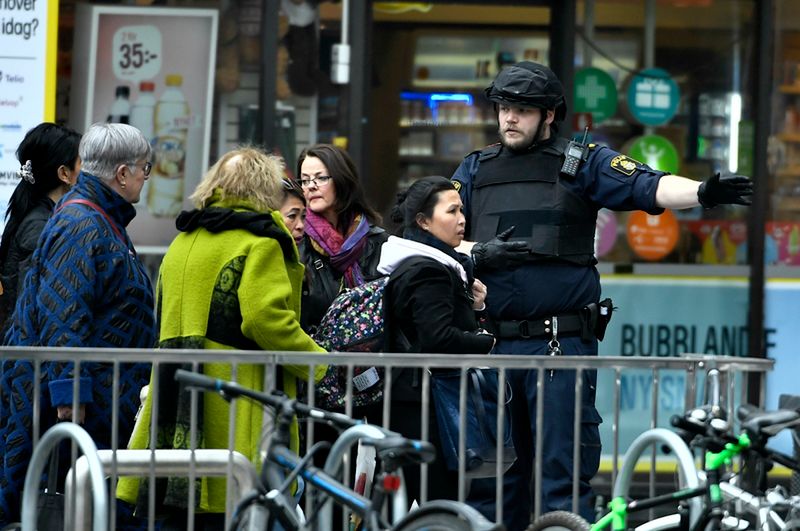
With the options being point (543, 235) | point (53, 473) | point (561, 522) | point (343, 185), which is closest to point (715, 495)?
point (561, 522)

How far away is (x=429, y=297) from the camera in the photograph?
583 cm

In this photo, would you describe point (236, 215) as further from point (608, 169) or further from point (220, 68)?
point (220, 68)

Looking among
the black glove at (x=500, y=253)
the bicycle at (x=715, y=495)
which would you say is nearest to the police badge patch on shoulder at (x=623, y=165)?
the black glove at (x=500, y=253)

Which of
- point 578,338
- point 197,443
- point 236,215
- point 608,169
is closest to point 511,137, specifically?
point 608,169

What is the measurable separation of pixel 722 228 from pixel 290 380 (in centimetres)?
490

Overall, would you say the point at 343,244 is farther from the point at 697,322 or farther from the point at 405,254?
the point at 697,322

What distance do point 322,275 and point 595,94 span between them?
380 centimetres

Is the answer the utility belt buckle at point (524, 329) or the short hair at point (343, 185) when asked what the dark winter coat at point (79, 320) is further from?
the utility belt buckle at point (524, 329)

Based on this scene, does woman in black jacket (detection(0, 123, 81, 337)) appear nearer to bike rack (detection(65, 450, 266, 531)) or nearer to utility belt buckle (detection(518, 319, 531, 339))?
bike rack (detection(65, 450, 266, 531))

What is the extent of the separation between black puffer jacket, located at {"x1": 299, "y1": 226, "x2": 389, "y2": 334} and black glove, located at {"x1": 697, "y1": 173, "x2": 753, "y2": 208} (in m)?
1.39

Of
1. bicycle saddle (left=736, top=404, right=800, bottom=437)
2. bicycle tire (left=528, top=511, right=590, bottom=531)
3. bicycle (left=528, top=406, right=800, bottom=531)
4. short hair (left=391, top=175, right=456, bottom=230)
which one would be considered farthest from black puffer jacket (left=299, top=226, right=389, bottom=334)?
bicycle saddle (left=736, top=404, right=800, bottom=437)

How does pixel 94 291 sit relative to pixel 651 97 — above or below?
below

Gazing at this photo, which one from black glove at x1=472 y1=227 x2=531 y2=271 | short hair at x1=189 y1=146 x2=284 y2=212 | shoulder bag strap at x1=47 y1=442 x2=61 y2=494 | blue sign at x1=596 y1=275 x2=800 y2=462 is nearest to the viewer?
shoulder bag strap at x1=47 y1=442 x2=61 y2=494

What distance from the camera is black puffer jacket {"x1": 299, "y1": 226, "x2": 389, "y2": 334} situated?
6.37 m
